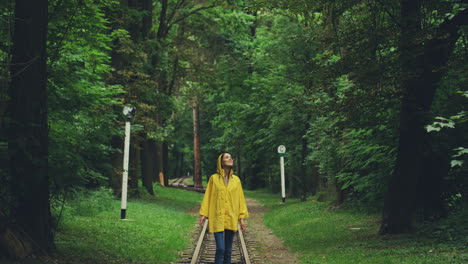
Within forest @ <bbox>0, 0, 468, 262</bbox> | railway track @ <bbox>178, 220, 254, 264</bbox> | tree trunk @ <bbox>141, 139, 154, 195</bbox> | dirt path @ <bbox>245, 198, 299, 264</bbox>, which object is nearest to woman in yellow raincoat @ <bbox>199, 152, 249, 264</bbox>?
railway track @ <bbox>178, 220, 254, 264</bbox>

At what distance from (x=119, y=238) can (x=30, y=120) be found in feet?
17.0

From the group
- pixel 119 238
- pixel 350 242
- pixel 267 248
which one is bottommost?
pixel 267 248

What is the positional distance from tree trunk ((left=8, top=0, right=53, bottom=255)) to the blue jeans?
9.32 ft

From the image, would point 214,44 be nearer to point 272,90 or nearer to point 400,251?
point 272,90

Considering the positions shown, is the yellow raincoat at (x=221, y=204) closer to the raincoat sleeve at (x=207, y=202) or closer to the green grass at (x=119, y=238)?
the raincoat sleeve at (x=207, y=202)

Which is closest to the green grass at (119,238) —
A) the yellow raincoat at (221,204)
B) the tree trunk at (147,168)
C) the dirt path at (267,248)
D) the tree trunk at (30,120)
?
the tree trunk at (30,120)

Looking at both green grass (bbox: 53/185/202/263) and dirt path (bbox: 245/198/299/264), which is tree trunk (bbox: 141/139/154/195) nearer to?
green grass (bbox: 53/185/202/263)

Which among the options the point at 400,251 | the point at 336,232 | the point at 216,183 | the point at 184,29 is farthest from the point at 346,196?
the point at 184,29

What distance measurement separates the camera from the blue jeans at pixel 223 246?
800 cm

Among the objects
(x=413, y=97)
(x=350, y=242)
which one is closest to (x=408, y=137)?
(x=413, y=97)

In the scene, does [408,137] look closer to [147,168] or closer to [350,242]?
[350,242]

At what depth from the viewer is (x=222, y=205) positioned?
26.3 feet

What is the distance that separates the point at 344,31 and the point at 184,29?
68.0 feet

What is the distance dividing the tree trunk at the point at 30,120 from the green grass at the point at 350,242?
17.5ft
